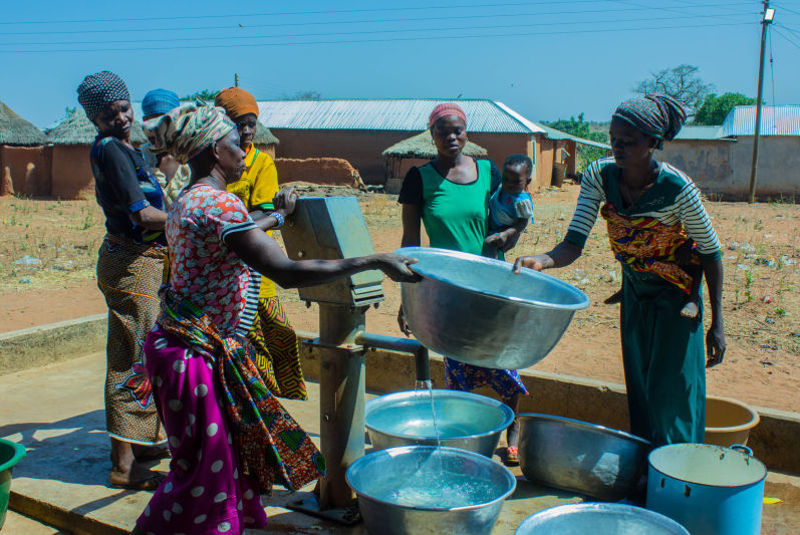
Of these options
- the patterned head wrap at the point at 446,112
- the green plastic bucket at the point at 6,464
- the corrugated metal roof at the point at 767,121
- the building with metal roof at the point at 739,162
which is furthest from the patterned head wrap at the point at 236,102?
the corrugated metal roof at the point at 767,121

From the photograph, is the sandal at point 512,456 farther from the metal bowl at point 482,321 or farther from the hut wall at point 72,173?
the hut wall at point 72,173

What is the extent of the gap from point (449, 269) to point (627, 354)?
0.94 meters

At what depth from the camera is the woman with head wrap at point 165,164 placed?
10.8ft

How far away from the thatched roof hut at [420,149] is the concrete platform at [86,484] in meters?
19.0

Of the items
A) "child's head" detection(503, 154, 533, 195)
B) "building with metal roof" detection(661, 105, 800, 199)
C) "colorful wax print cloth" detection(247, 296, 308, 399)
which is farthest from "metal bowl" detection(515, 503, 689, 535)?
"building with metal roof" detection(661, 105, 800, 199)

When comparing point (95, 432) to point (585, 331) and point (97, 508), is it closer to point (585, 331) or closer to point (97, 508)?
point (97, 508)

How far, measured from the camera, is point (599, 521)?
7.36 feet

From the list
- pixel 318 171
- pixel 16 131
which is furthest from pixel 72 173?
pixel 318 171

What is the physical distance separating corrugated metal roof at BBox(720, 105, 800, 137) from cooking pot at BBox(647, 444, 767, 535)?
27058 millimetres

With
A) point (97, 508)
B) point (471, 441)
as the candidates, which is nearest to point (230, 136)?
point (471, 441)

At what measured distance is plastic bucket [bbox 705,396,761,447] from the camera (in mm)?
3106

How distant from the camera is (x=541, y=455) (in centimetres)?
297

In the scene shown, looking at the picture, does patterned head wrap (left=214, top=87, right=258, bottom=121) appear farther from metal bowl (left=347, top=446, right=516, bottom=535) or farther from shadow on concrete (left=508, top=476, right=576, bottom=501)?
shadow on concrete (left=508, top=476, right=576, bottom=501)

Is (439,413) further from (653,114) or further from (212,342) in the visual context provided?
(653,114)
